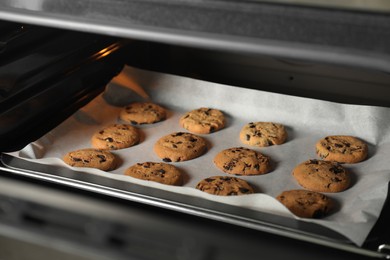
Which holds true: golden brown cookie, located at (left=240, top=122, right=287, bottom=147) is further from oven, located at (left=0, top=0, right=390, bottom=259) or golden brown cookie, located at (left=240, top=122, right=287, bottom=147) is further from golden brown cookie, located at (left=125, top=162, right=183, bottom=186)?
golden brown cookie, located at (left=125, top=162, right=183, bottom=186)

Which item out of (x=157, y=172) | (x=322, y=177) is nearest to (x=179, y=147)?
(x=157, y=172)

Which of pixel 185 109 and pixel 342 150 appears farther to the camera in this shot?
pixel 185 109

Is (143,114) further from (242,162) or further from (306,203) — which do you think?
(306,203)

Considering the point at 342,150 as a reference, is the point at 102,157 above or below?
below

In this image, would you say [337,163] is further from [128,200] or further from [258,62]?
[128,200]

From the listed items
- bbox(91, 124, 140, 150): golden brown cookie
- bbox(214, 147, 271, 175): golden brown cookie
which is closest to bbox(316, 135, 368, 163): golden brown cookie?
bbox(214, 147, 271, 175): golden brown cookie

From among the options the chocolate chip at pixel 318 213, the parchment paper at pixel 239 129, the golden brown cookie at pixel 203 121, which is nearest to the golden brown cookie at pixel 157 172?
the parchment paper at pixel 239 129

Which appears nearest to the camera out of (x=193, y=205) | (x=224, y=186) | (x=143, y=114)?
(x=193, y=205)

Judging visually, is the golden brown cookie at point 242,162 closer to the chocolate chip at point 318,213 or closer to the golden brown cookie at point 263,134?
the golden brown cookie at point 263,134
